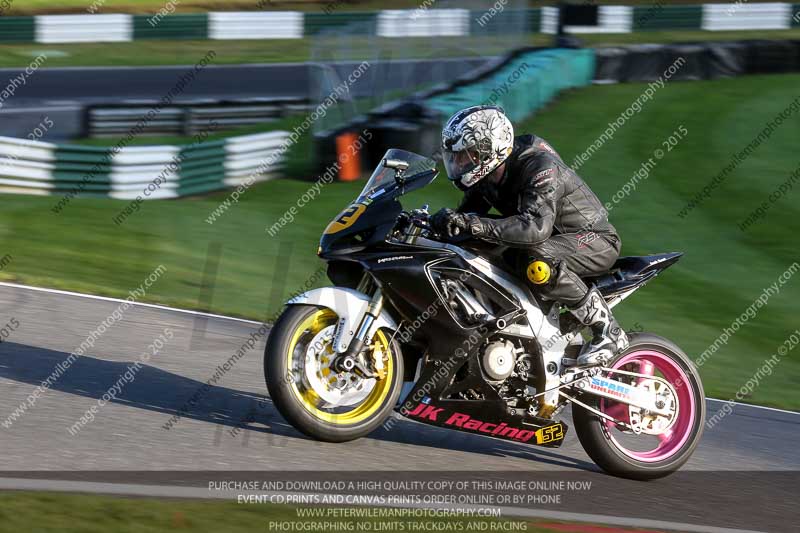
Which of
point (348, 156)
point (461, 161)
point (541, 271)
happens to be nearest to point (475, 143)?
point (461, 161)

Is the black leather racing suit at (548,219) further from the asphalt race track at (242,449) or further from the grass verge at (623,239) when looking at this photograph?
the grass verge at (623,239)

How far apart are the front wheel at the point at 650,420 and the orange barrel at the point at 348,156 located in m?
9.43

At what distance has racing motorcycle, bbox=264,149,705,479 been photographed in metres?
5.40

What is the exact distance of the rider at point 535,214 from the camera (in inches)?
213

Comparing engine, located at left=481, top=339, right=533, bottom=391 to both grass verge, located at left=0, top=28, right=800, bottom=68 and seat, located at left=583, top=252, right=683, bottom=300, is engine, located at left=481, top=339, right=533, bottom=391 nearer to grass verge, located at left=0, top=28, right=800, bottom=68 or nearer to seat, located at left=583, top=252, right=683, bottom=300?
seat, located at left=583, top=252, right=683, bottom=300

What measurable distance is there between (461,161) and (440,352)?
100 cm

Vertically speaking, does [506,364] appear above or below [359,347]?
below

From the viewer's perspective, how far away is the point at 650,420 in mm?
5875

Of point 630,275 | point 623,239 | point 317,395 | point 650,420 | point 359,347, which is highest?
point 630,275

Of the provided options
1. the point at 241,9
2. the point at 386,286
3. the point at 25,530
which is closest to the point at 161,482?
the point at 25,530

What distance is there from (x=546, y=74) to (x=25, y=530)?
16465 mm

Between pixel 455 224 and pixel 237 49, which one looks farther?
pixel 237 49

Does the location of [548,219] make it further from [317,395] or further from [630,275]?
[317,395]

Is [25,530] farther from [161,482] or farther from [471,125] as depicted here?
[471,125]
